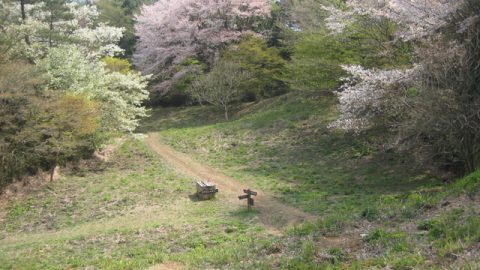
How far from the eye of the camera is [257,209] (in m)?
14.4

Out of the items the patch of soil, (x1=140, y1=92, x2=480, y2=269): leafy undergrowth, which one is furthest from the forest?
the patch of soil

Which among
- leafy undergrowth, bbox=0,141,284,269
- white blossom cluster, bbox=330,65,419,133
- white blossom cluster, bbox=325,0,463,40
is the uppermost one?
white blossom cluster, bbox=325,0,463,40

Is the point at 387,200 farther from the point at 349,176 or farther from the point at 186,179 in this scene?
the point at 186,179

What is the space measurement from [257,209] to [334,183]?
12.6 ft

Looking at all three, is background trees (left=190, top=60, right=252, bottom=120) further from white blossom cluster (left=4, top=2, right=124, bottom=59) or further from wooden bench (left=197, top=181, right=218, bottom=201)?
wooden bench (left=197, top=181, right=218, bottom=201)

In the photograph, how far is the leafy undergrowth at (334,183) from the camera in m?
7.04

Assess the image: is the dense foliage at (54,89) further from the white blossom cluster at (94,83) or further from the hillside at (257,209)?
the hillside at (257,209)

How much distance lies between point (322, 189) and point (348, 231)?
748cm

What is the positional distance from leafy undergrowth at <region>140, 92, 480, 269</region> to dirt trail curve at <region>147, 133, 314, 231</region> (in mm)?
526

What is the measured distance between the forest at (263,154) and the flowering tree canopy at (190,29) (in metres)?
3.82

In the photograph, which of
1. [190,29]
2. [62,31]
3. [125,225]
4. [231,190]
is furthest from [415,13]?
[190,29]

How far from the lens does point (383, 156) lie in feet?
60.7

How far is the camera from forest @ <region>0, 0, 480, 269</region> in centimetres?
893

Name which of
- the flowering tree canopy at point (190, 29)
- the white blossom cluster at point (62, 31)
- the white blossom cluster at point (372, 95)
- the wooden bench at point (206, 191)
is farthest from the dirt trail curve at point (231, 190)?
the flowering tree canopy at point (190, 29)
